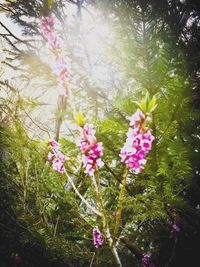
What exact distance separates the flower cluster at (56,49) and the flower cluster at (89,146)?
345 millimetres

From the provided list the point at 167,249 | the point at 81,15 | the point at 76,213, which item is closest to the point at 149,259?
the point at 167,249

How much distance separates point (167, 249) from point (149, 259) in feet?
1.10

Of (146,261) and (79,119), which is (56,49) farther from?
(146,261)

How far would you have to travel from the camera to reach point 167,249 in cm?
311

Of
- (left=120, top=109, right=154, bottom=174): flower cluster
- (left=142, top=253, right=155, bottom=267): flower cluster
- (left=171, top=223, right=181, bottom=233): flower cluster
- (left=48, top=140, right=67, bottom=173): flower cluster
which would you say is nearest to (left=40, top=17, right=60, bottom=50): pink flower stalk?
(left=120, top=109, right=154, bottom=174): flower cluster

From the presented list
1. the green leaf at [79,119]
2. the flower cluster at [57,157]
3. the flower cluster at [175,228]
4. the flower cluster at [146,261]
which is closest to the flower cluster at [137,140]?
the green leaf at [79,119]

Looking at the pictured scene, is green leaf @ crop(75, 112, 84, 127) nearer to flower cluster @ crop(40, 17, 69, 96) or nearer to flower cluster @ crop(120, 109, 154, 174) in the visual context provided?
flower cluster @ crop(120, 109, 154, 174)

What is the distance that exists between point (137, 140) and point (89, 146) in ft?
0.74

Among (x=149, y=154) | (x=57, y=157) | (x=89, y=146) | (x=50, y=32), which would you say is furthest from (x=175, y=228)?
(x=50, y=32)

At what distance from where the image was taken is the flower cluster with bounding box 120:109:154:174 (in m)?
1.12

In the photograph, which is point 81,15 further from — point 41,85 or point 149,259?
point 149,259

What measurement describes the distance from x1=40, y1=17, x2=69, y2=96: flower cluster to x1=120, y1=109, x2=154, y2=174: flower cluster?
49 cm

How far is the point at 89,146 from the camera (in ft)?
4.12

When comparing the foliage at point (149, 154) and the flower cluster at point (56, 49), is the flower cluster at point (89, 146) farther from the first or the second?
the flower cluster at point (56, 49)
